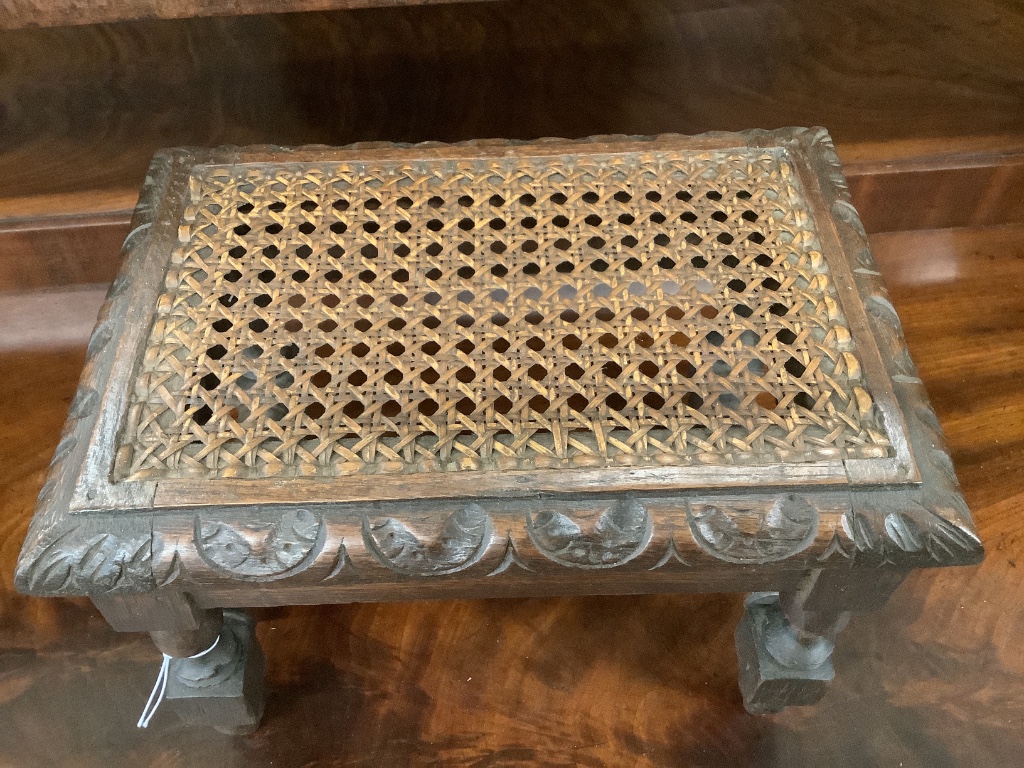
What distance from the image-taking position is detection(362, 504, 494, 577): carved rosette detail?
54 centimetres

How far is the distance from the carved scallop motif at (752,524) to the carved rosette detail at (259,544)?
0.23m

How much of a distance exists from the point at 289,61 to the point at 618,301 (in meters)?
0.65

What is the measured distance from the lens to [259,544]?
1.75ft

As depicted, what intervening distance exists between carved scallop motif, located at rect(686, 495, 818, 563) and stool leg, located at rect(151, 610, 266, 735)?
380 mm

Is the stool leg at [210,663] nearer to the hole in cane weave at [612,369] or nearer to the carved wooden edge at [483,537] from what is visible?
the carved wooden edge at [483,537]

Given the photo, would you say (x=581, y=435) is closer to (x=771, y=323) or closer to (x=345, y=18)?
(x=771, y=323)

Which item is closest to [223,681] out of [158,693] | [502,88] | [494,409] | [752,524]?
[158,693]

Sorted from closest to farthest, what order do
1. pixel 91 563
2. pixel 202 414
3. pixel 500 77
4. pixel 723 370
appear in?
pixel 91 563 < pixel 202 414 < pixel 723 370 < pixel 500 77

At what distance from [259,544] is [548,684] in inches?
15.3

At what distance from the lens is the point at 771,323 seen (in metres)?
0.63

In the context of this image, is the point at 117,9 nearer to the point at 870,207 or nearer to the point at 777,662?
the point at 777,662

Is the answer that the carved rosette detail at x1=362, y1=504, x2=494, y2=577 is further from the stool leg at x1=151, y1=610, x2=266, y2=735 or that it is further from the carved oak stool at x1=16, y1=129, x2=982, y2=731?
the stool leg at x1=151, y1=610, x2=266, y2=735

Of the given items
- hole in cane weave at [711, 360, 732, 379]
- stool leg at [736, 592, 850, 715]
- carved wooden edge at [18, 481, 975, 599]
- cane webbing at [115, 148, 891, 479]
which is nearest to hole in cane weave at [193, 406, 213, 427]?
cane webbing at [115, 148, 891, 479]

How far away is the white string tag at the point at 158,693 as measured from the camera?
708mm
